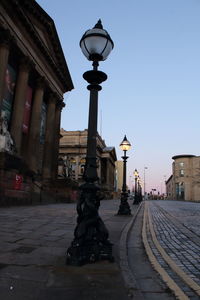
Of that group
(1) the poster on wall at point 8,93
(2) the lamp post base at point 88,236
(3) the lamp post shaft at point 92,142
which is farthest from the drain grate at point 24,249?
(1) the poster on wall at point 8,93

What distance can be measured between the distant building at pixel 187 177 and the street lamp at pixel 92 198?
12508 cm

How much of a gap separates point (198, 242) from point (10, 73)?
2413 centimetres

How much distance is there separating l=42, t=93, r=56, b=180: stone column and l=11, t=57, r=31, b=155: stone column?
27.5ft

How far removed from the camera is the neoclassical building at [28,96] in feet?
66.8

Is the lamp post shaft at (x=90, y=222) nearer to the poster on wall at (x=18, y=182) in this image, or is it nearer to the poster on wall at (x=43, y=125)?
the poster on wall at (x=18, y=182)

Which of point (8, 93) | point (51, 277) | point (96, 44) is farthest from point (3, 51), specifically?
point (51, 277)

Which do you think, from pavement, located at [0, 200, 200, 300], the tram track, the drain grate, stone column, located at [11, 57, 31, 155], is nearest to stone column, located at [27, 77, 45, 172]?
stone column, located at [11, 57, 31, 155]

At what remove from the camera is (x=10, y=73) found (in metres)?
26.7

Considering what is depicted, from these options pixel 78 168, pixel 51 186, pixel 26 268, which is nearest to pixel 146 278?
pixel 26 268

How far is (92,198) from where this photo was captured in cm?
500

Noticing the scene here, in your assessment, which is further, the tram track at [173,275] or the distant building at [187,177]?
the distant building at [187,177]

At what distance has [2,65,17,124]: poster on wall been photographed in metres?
24.9

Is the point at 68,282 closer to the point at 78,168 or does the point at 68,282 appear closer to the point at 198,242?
the point at 198,242

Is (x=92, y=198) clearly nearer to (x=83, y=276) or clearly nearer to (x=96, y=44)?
(x=83, y=276)
